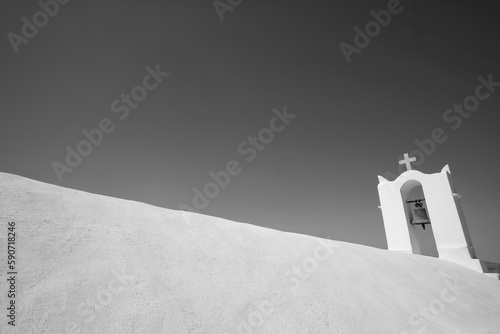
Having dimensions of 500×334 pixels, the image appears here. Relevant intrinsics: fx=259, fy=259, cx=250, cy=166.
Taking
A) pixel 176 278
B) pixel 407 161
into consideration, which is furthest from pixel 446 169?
pixel 176 278

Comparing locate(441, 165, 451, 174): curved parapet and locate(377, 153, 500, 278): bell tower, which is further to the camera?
locate(441, 165, 451, 174): curved parapet

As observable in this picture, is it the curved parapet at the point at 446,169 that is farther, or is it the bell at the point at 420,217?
the curved parapet at the point at 446,169

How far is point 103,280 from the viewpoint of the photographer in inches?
73.3

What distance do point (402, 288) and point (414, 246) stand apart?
6140mm

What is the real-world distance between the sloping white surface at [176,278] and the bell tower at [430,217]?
214 inches

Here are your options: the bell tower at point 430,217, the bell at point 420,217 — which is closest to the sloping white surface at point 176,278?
the bell tower at point 430,217

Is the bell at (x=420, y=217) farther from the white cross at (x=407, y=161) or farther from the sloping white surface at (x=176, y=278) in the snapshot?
the sloping white surface at (x=176, y=278)

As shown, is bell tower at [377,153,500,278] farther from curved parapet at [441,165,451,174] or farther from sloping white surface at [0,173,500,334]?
sloping white surface at [0,173,500,334]

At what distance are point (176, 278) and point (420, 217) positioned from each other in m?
9.93

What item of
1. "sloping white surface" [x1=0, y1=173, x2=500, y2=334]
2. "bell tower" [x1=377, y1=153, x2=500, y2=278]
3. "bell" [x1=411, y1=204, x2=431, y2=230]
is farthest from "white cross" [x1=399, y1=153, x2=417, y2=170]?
"sloping white surface" [x1=0, y1=173, x2=500, y2=334]

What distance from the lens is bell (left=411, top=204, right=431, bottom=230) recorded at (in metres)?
9.28

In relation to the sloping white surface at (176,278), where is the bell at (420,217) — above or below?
above

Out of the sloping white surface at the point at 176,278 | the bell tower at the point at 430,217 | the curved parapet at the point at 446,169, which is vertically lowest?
the sloping white surface at the point at 176,278

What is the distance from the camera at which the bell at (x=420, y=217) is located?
9281 mm
